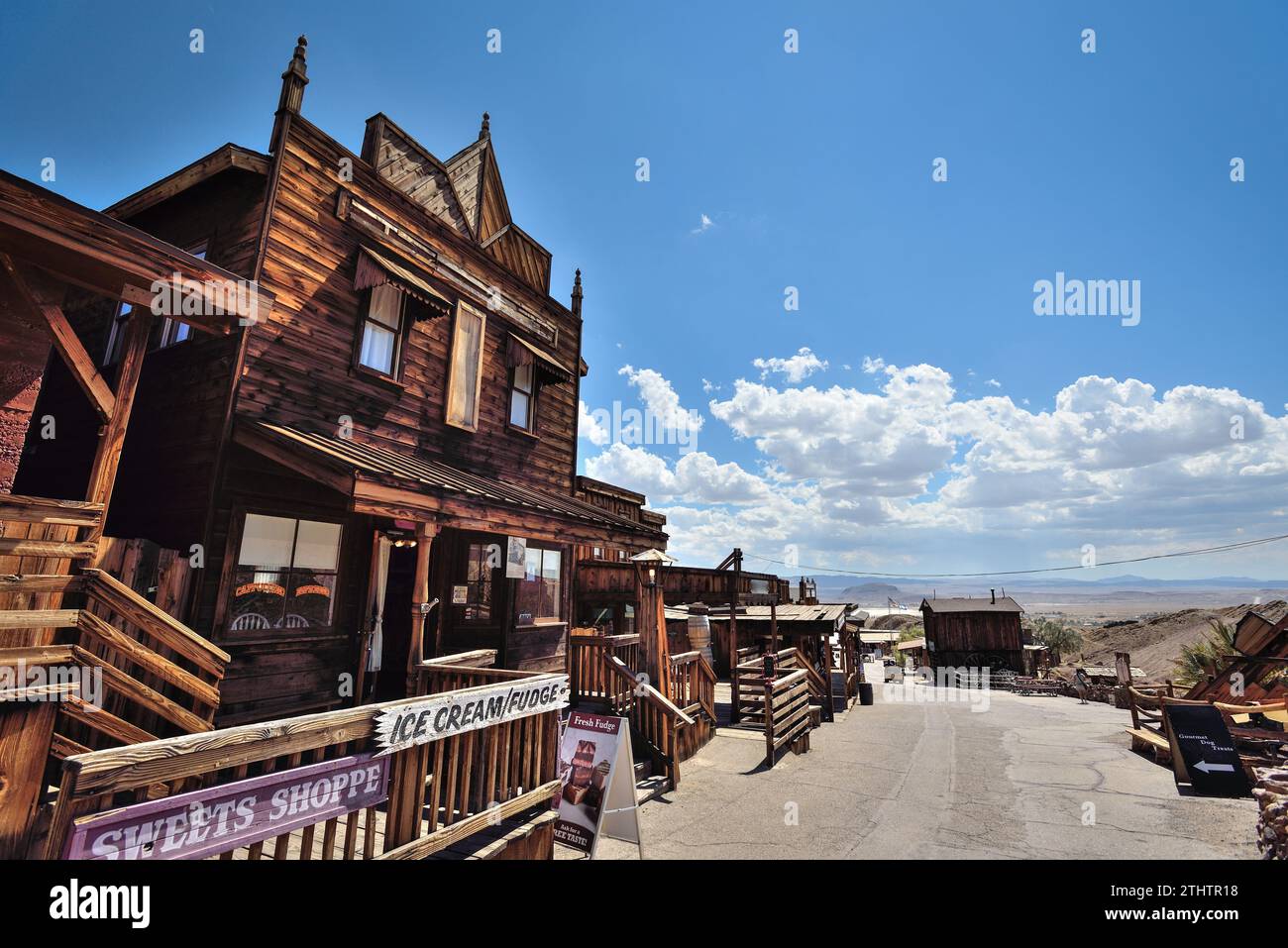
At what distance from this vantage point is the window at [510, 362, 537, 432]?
41.2 feet

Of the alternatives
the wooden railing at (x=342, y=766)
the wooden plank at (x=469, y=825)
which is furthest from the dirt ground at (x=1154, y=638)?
Answer: the wooden railing at (x=342, y=766)

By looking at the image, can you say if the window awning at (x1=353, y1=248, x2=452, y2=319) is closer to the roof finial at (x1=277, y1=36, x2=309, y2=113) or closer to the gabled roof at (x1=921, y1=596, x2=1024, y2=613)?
the roof finial at (x1=277, y1=36, x2=309, y2=113)

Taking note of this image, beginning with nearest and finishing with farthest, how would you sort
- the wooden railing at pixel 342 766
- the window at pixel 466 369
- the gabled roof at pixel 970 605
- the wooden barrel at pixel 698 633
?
the wooden railing at pixel 342 766 → the window at pixel 466 369 → the wooden barrel at pixel 698 633 → the gabled roof at pixel 970 605

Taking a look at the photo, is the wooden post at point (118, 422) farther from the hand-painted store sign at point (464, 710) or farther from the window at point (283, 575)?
the hand-painted store sign at point (464, 710)

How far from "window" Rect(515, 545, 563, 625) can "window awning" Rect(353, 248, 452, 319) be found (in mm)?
5207

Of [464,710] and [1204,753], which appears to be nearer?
[464,710]

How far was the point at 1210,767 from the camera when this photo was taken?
9117 millimetres

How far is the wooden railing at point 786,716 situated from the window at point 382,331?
31.2ft

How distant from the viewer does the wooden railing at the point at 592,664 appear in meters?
10.1

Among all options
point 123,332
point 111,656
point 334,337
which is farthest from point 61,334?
point 123,332

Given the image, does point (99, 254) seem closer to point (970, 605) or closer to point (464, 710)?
point (464, 710)

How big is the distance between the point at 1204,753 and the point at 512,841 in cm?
1137
